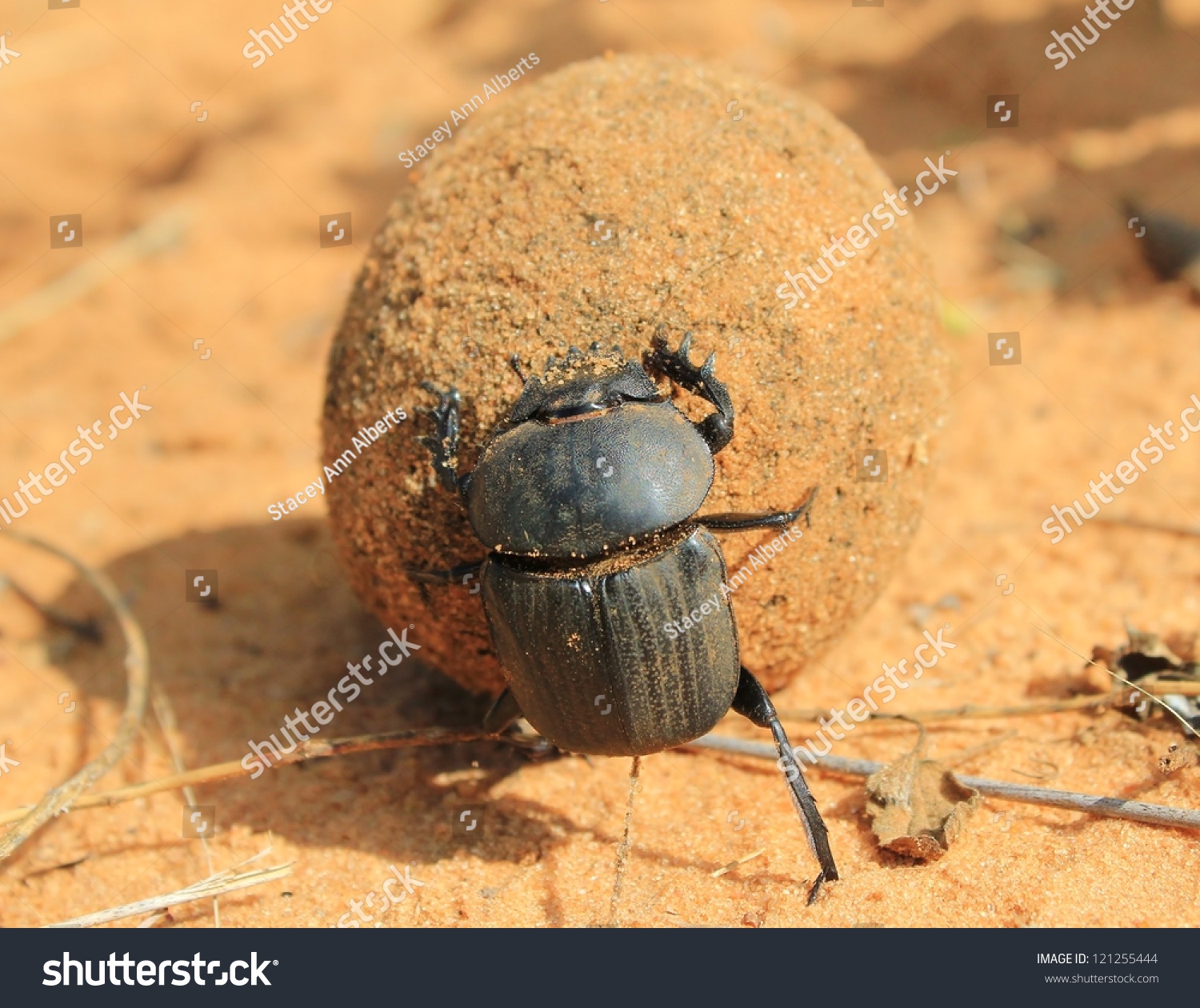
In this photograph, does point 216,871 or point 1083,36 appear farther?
point 1083,36

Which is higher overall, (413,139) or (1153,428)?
(413,139)

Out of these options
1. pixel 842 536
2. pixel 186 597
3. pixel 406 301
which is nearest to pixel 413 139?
pixel 186 597
